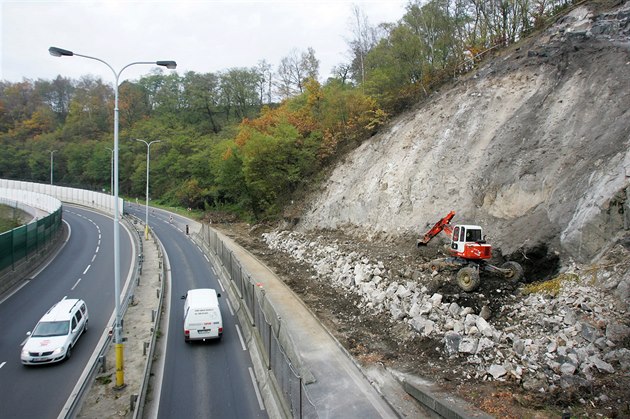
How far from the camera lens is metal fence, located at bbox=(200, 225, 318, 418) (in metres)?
9.66

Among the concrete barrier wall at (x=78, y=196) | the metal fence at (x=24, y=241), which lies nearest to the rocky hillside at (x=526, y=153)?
the metal fence at (x=24, y=241)

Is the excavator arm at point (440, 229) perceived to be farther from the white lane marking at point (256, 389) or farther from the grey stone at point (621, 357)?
the white lane marking at point (256, 389)

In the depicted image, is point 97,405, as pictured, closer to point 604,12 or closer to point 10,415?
point 10,415

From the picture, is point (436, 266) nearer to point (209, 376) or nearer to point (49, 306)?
point (209, 376)

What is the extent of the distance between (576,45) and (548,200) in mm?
10627

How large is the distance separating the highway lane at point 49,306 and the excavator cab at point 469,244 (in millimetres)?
15155

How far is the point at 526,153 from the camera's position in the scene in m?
21.0

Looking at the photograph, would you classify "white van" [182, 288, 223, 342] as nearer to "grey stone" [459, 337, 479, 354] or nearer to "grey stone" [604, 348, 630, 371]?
"grey stone" [459, 337, 479, 354]

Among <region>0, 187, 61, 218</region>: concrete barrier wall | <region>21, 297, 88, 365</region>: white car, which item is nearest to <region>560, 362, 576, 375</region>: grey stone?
<region>21, 297, 88, 365</region>: white car

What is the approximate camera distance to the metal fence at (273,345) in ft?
31.7

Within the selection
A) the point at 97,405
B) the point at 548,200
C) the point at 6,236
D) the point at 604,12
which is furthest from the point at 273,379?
the point at 604,12

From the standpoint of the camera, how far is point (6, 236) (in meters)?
23.3

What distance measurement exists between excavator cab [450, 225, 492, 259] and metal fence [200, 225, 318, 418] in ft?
27.6

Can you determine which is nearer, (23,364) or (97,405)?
(97,405)
